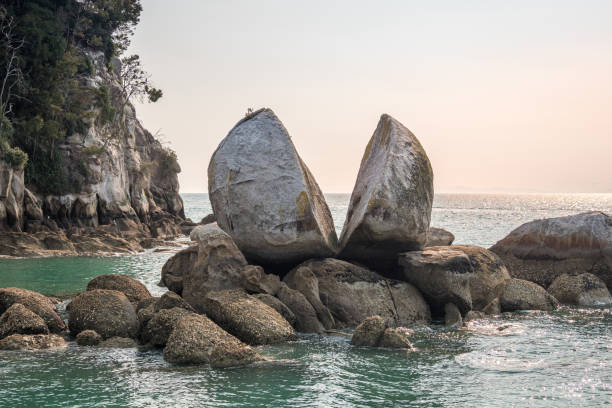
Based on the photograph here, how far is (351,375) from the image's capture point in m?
10.4

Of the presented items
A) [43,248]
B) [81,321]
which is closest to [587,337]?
[81,321]

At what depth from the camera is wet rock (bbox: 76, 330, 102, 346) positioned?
12414 millimetres

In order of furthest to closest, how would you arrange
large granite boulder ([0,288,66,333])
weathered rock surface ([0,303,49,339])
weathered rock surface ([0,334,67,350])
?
large granite boulder ([0,288,66,333]), weathered rock surface ([0,303,49,339]), weathered rock surface ([0,334,67,350])

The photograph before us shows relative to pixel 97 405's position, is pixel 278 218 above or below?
above

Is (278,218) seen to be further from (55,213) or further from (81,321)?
(55,213)

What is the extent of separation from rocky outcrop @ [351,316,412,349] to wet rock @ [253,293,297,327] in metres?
1.90

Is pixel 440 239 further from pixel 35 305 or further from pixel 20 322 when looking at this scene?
pixel 20 322

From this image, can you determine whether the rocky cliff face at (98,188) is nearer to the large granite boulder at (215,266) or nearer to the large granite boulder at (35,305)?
the large granite boulder at (35,305)

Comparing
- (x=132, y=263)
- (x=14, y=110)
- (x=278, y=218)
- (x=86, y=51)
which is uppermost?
(x=86, y=51)

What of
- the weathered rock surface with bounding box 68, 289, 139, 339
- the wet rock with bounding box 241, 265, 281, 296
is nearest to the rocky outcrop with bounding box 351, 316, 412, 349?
the wet rock with bounding box 241, 265, 281, 296

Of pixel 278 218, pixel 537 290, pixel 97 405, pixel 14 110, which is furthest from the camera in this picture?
pixel 14 110

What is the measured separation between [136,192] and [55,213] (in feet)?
42.5

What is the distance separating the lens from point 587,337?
1339cm

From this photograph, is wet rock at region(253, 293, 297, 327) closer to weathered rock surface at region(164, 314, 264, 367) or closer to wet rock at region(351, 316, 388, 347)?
wet rock at region(351, 316, 388, 347)
